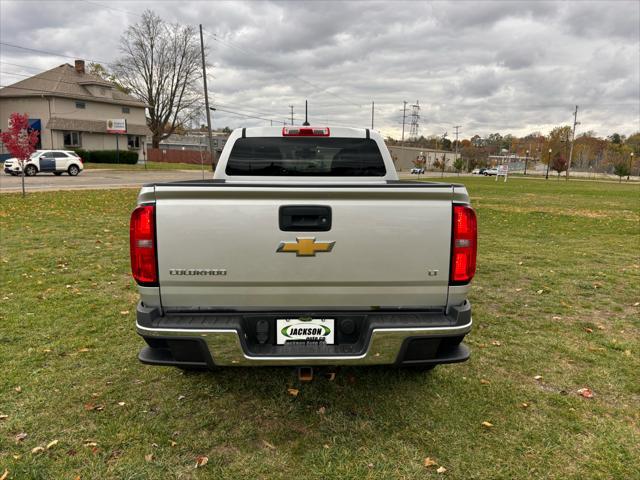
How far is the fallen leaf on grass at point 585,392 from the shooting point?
3486 mm

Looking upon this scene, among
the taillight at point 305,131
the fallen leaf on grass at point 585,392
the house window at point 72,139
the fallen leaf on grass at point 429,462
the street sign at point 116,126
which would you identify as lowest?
the fallen leaf on grass at point 429,462

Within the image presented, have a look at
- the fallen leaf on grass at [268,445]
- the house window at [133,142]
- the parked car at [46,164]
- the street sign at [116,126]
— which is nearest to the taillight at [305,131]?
the fallen leaf on grass at [268,445]

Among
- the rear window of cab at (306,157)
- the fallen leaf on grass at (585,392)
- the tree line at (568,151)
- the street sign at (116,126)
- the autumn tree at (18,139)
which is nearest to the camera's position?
the fallen leaf on grass at (585,392)

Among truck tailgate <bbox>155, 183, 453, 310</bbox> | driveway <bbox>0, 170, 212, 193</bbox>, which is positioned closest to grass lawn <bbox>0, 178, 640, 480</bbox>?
truck tailgate <bbox>155, 183, 453, 310</bbox>

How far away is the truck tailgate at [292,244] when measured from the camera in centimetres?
259

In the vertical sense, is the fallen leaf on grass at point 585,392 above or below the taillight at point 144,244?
below

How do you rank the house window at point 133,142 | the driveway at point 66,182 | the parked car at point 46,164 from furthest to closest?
the house window at point 133,142 → the parked car at point 46,164 → the driveway at point 66,182

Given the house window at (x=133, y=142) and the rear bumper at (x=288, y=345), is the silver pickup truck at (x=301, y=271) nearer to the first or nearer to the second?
the rear bumper at (x=288, y=345)

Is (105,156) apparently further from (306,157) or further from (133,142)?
(306,157)

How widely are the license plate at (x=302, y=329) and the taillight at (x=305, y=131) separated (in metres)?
1.93

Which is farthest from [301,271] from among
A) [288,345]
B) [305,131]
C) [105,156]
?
[105,156]

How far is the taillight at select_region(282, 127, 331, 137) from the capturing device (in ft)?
13.3

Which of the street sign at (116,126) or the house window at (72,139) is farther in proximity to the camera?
the street sign at (116,126)

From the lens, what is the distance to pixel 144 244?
8.61ft
